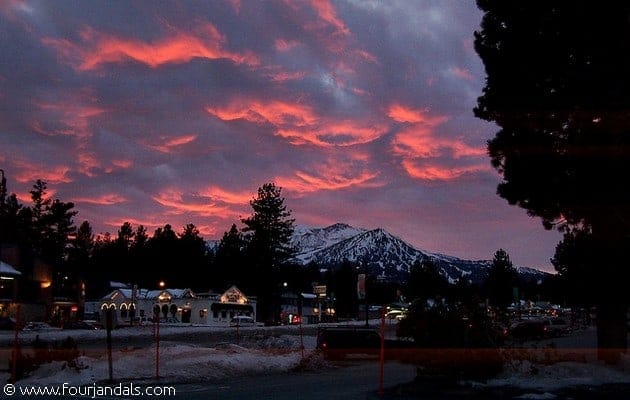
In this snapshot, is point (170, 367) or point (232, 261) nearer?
point (170, 367)

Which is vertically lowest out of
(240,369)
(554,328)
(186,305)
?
(554,328)

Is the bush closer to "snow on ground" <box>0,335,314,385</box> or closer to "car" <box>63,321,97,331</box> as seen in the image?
"snow on ground" <box>0,335,314,385</box>

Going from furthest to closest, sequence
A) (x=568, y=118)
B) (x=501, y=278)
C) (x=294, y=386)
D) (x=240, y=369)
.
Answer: (x=501, y=278) → (x=240, y=369) → (x=568, y=118) → (x=294, y=386)

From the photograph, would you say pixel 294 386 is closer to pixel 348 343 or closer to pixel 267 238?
pixel 348 343

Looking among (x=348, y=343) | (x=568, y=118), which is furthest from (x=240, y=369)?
(x=568, y=118)

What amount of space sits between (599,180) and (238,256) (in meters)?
118

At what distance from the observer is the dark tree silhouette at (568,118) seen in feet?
63.2

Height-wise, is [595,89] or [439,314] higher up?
[595,89]

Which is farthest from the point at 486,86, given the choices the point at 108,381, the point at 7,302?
the point at 7,302

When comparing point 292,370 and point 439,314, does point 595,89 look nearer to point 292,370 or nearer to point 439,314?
point 439,314

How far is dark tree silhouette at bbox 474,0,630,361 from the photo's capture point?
1925 centimetres

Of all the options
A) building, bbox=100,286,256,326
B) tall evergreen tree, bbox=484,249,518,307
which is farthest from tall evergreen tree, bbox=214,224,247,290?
tall evergreen tree, bbox=484,249,518,307

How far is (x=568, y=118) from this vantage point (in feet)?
66.1

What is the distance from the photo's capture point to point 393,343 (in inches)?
1237
